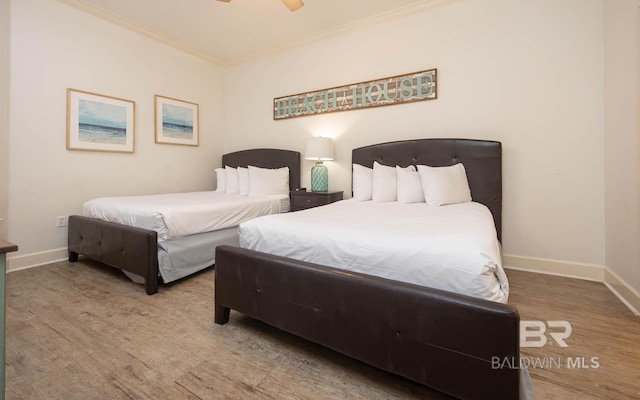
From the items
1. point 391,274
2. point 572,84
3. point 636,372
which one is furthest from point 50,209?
point 572,84

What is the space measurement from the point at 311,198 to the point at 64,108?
108 inches

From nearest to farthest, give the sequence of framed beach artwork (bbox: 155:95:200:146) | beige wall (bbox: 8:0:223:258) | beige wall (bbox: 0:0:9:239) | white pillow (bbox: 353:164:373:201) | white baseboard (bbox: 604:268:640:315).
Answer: white baseboard (bbox: 604:268:640:315) < beige wall (bbox: 0:0:9:239) < beige wall (bbox: 8:0:223:258) < white pillow (bbox: 353:164:373:201) < framed beach artwork (bbox: 155:95:200:146)

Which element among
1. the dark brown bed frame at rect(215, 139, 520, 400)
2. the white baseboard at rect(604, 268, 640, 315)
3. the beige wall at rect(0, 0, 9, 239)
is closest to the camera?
the dark brown bed frame at rect(215, 139, 520, 400)

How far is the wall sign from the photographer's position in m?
3.01

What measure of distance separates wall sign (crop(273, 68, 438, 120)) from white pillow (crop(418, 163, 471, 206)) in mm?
894

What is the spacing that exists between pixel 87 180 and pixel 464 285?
12.4ft

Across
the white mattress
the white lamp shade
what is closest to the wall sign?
the white lamp shade

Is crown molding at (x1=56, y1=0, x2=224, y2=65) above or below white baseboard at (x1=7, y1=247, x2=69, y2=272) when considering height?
above

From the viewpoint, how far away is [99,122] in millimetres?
3164

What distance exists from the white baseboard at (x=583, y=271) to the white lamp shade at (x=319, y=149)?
2.13m

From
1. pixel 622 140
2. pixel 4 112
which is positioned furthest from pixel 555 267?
pixel 4 112

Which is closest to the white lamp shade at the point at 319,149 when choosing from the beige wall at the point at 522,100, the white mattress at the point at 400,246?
the beige wall at the point at 522,100

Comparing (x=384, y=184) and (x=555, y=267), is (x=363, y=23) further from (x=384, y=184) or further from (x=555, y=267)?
(x=555, y=267)

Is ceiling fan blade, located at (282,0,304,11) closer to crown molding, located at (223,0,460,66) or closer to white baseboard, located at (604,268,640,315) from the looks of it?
crown molding, located at (223,0,460,66)
